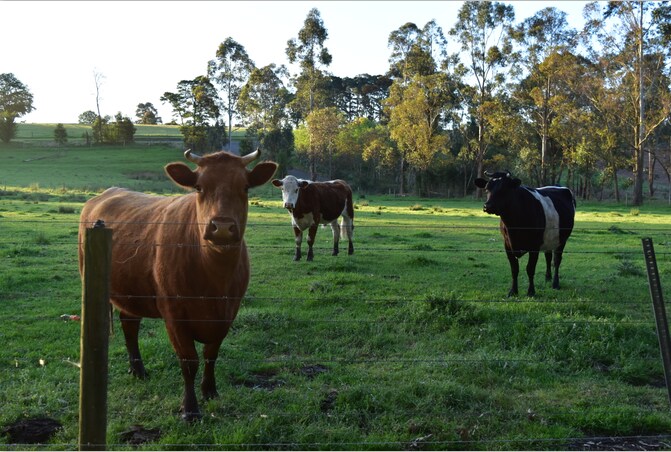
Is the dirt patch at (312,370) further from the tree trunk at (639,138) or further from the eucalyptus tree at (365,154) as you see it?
the eucalyptus tree at (365,154)

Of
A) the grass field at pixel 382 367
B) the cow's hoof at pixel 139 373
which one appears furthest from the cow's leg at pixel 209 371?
the cow's hoof at pixel 139 373

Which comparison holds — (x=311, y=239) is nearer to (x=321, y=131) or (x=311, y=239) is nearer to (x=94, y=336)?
(x=94, y=336)

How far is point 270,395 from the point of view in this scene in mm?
5172

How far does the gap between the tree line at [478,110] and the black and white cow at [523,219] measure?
32.2m

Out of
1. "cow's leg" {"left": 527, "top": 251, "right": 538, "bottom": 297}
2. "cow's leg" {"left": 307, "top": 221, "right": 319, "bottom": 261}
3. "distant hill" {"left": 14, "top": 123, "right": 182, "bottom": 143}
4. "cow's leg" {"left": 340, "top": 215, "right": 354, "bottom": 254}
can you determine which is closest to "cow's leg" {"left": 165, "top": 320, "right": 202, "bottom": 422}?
"cow's leg" {"left": 527, "top": 251, "right": 538, "bottom": 297}

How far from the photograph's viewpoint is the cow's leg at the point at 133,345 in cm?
561

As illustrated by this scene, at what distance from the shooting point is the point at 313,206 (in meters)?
13.8

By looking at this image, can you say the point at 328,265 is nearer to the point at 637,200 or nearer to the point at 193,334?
the point at 193,334

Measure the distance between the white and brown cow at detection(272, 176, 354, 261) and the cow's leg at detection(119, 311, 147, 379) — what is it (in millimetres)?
7010

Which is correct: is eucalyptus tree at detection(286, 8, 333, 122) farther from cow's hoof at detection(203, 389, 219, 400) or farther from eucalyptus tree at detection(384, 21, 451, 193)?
cow's hoof at detection(203, 389, 219, 400)

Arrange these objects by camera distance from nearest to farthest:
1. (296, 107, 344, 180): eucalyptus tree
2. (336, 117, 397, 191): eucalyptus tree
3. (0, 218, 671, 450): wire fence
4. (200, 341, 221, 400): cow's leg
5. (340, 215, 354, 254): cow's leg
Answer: (0, 218, 671, 450): wire fence < (200, 341, 221, 400): cow's leg < (340, 215, 354, 254): cow's leg < (296, 107, 344, 180): eucalyptus tree < (336, 117, 397, 191): eucalyptus tree

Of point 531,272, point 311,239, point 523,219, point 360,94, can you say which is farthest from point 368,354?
point 360,94

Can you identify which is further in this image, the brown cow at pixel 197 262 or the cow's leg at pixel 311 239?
the cow's leg at pixel 311 239

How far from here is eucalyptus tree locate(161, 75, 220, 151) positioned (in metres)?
61.7
